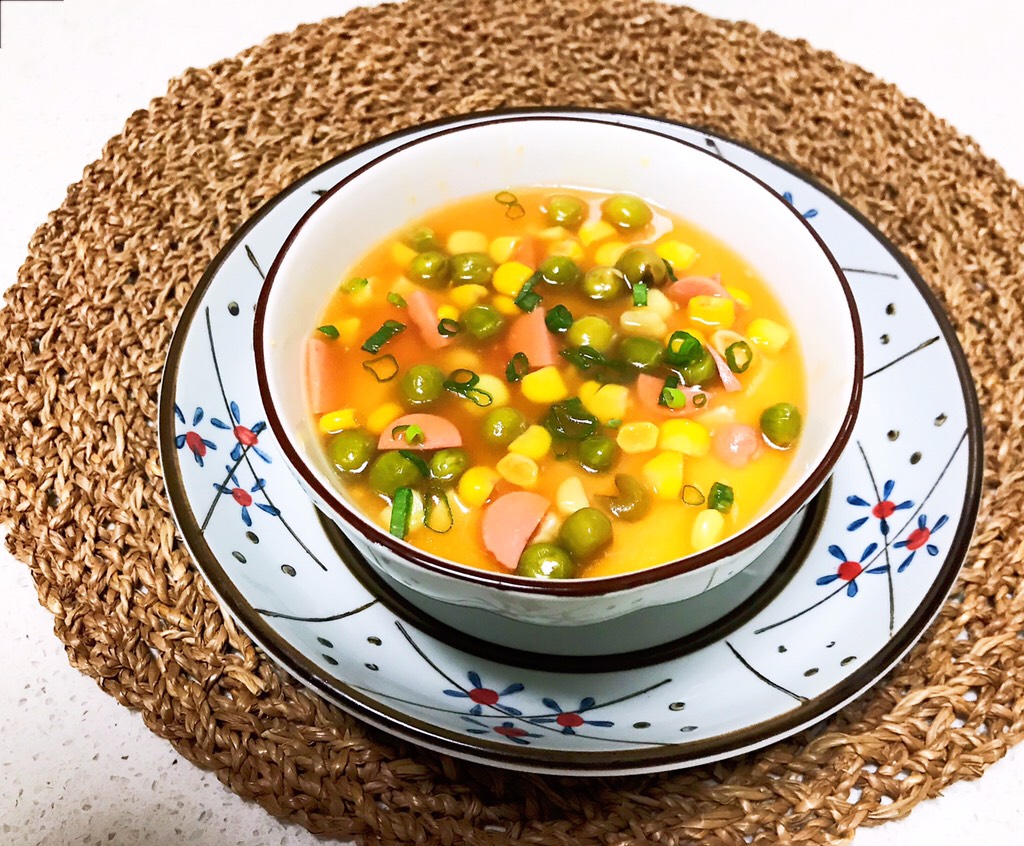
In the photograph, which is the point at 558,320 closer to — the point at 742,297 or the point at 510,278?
the point at 510,278

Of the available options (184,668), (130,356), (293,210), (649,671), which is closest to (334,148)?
(293,210)

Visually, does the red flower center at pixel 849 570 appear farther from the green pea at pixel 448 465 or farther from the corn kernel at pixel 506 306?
the corn kernel at pixel 506 306

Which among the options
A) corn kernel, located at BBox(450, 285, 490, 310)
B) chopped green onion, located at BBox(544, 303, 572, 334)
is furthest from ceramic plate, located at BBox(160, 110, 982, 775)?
chopped green onion, located at BBox(544, 303, 572, 334)

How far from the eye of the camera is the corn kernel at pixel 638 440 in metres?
2.18

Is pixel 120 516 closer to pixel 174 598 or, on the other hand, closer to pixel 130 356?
pixel 174 598

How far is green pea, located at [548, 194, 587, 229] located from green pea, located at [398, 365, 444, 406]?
0.66 m

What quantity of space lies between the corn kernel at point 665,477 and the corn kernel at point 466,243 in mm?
843

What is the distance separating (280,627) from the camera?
6.37 ft

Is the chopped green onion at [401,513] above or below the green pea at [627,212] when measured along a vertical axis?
below

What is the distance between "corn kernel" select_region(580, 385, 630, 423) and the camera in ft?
7.34

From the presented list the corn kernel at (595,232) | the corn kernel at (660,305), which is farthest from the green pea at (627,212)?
the corn kernel at (660,305)

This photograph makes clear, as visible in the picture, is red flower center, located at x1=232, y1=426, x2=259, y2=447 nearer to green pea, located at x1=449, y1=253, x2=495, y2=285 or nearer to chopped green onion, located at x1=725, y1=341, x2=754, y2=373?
green pea, located at x1=449, y1=253, x2=495, y2=285

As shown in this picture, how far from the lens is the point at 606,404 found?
2.24 m

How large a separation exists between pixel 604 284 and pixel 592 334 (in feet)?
0.61
